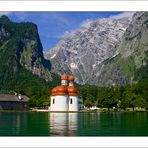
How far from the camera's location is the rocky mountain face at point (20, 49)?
16825 centimetres

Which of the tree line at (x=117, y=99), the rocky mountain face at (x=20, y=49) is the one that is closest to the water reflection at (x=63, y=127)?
the tree line at (x=117, y=99)

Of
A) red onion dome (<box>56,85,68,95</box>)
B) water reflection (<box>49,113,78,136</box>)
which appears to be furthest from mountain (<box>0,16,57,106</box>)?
water reflection (<box>49,113,78,136</box>)

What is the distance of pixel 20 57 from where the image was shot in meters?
176

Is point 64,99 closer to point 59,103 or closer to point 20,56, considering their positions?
point 59,103

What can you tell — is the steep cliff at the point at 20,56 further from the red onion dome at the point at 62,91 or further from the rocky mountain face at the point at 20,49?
the red onion dome at the point at 62,91

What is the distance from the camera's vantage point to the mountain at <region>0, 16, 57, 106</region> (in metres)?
160

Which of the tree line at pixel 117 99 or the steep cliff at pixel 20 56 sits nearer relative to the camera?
the tree line at pixel 117 99

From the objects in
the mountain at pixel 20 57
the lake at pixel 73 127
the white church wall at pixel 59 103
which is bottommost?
the lake at pixel 73 127

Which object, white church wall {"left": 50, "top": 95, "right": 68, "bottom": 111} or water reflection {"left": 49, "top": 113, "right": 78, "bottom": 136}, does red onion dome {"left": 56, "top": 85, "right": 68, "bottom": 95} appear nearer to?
white church wall {"left": 50, "top": 95, "right": 68, "bottom": 111}

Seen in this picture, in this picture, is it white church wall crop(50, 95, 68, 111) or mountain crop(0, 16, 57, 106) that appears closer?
white church wall crop(50, 95, 68, 111)

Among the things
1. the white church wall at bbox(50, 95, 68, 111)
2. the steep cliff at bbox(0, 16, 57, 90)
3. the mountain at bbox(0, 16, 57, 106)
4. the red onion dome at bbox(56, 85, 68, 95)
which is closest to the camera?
the white church wall at bbox(50, 95, 68, 111)

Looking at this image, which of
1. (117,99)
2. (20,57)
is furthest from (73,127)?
(20,57)

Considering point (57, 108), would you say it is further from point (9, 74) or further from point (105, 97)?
point (9, 74)
